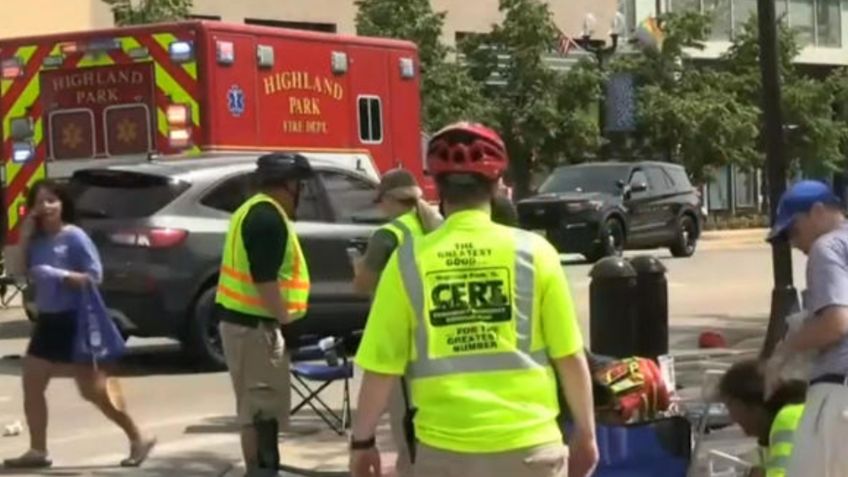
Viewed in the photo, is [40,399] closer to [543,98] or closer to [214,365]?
[214,365]

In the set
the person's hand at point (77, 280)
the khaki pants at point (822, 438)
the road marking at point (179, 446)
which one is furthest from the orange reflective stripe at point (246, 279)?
the khaki pants at point (822, 438)

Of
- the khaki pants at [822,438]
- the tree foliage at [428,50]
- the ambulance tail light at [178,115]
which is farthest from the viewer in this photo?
the tree foliage at [428,50]

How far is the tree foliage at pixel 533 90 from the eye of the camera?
38000mm

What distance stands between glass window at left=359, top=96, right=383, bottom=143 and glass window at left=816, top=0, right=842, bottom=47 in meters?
36.7

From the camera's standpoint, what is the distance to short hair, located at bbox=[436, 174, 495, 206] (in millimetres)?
4879

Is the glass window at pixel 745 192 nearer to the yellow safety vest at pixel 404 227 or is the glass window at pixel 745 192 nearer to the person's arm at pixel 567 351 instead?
the yellow safety vest at pixel 404 227

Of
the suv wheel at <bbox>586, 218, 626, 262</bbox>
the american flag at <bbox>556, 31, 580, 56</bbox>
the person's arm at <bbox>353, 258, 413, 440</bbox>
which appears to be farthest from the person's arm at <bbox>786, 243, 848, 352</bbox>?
the american flag at <bbox>556, 31, 580, 56</bbox>

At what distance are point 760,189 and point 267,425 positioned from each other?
140 ft

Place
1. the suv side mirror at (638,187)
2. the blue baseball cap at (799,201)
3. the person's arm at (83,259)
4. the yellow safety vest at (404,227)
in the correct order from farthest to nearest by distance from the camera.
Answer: the suv side mirror at (638,187)
the person's arm at (83,259)
the yellow safety vest at (404,227)
the blue baseball cap at (799,201)

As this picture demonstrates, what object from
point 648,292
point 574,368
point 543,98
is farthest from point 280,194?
point 543,98

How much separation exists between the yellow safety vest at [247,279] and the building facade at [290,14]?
25723 millimetres

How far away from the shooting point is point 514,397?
484 centimetres

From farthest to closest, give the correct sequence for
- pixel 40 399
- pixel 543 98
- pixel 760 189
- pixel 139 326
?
pixel 760 189 < pixel 543 98 < pixel 139 326 < pixel 40 399

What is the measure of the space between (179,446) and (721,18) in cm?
3947
